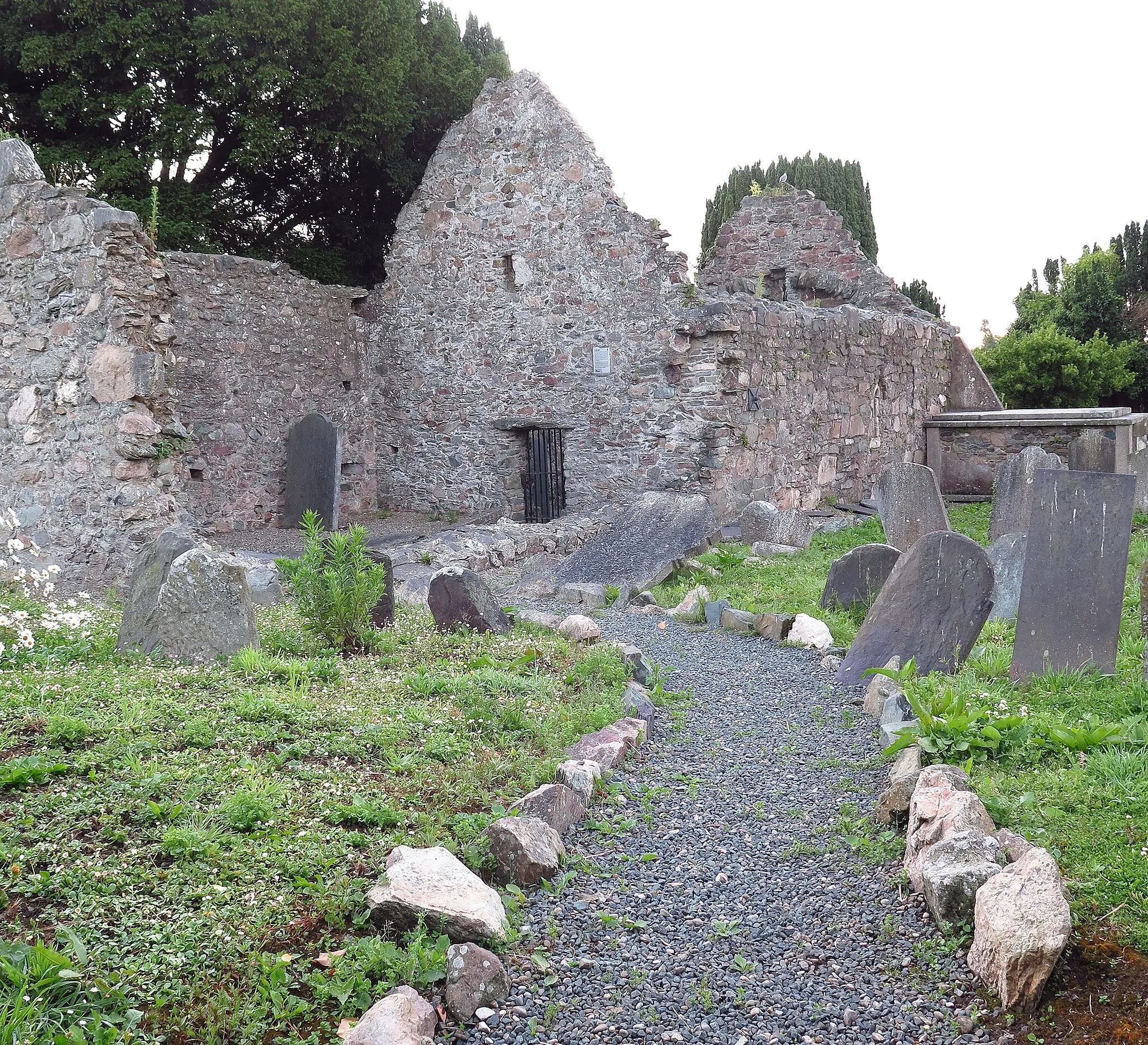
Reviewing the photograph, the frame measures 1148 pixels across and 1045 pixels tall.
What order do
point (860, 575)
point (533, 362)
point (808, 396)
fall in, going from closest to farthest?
point (860, 575) < point (808, 396) < point (533, 362)

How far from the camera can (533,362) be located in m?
14.7

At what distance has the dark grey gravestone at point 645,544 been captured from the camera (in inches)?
394

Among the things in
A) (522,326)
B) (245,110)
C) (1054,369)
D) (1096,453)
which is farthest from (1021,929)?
(1054,369)

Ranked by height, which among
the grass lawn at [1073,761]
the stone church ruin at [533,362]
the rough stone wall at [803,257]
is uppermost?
the rough stone wall at [803,257]

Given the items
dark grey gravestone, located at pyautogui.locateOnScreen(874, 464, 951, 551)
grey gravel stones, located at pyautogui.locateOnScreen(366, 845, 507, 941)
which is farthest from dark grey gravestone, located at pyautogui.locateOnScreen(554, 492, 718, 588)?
grey gravel stones, located at pyautogui.locateOnScreen(366, 845, 507, 941)

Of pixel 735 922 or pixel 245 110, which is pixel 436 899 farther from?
pixel 245 110

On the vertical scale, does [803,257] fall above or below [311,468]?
above

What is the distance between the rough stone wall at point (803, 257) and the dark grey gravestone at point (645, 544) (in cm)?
715

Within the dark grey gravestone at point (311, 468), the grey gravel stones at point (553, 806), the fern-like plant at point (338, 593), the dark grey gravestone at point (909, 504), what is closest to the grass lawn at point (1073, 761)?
the grey gravel stones at point (553, 806)

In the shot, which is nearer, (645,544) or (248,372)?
(645,544)

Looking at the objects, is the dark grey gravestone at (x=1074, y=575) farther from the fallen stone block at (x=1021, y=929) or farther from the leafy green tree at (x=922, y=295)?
the leafy green tree at (x=922, y=295)

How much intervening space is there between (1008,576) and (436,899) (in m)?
5.64

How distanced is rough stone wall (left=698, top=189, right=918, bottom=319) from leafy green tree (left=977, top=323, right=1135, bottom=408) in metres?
6.55

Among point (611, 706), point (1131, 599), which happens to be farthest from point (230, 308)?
point (1131, 599)
